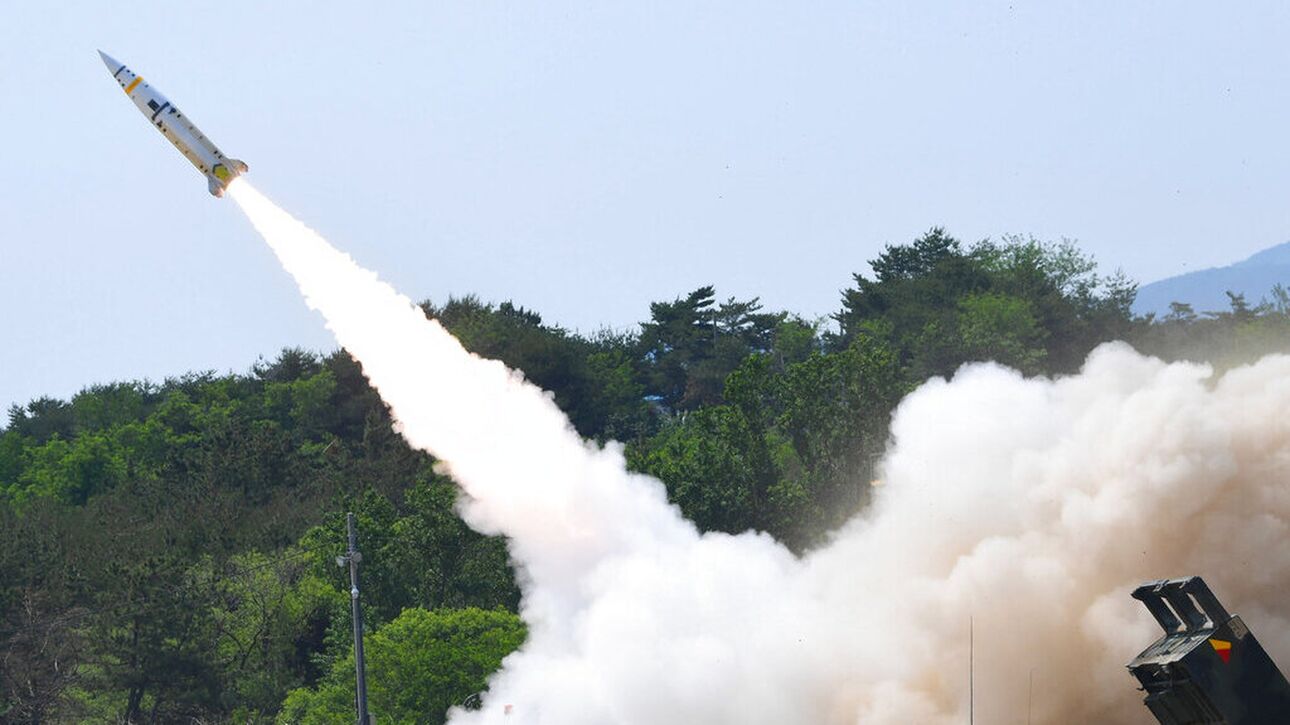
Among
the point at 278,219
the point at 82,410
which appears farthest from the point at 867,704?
the point at 82,410

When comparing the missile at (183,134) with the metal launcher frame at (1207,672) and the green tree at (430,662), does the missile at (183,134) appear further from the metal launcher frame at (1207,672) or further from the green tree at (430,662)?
the metal launcher frame at (1207,672)

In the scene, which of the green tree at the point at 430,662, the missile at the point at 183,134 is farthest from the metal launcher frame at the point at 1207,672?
the green tree at the point at 430,662

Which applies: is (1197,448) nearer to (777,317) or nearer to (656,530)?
(656,530)

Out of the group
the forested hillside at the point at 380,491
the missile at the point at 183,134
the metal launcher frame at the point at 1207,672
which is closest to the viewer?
the metal launcher frame at the point at 1207,672

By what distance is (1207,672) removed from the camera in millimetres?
31984

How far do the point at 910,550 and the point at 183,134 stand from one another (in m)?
19.1

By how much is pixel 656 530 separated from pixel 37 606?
4056 centimetres

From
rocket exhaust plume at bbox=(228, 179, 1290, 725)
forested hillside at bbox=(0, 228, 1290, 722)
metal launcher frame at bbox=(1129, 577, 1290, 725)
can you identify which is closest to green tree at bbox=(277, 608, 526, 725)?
forested hillside at bbox=(0, 228, 1290, 722)

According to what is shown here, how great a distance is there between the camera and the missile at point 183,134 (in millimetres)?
51938

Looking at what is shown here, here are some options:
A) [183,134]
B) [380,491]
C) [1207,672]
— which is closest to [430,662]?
[183,134]

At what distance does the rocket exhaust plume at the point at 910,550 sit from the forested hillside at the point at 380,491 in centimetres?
1480

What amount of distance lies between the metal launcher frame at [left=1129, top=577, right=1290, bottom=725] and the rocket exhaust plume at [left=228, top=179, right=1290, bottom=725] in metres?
8.87

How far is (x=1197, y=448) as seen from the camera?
4253 centimetres

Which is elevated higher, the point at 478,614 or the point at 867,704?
the point at 478,614
